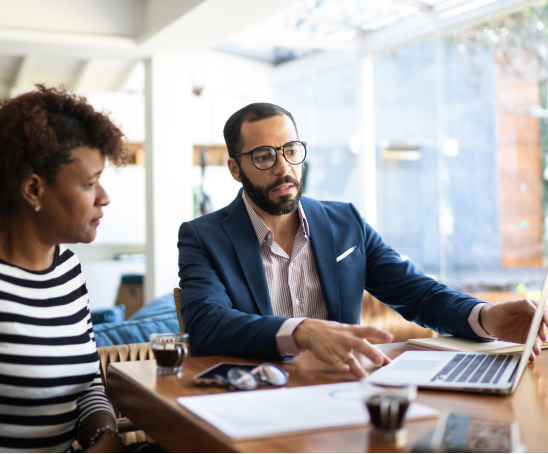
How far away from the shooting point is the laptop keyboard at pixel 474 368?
1.10 meters

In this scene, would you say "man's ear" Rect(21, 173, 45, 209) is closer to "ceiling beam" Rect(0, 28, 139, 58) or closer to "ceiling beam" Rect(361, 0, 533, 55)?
"ceiling beam" Rect(0, 28, 139, 58)

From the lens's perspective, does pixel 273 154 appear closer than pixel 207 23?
Yes

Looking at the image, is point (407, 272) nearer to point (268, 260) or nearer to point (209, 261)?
point (268, 260)

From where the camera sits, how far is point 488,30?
14.9ft

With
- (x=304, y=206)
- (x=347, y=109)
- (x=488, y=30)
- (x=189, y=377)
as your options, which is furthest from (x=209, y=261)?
(x=347, y=109)

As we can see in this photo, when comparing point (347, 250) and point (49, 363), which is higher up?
point (347, 250)

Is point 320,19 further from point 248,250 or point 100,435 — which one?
point 100,435

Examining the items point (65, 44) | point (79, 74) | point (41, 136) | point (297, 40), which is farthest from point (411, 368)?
point (79, 74)

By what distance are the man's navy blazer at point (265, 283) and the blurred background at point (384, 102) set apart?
2.20m

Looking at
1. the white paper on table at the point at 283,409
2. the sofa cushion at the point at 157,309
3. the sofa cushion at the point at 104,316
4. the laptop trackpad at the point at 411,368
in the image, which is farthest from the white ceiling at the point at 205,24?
the white paper on table at the point at 283,409

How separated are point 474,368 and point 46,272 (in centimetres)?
91

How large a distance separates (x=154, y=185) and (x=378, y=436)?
14.0 feet

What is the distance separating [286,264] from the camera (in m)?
1.82

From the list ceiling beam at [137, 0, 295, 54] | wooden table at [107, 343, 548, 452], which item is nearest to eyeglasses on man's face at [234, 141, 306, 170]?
wooden table at [107, 343, 548, 452]
